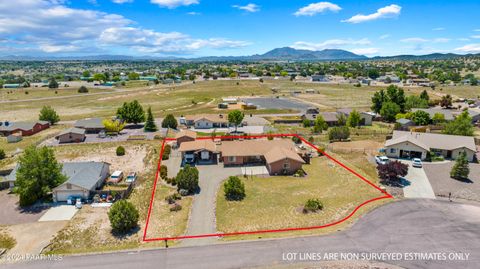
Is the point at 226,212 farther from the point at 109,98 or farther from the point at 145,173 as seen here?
the point at 109,98

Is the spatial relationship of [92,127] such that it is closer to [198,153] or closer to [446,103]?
[198,153]

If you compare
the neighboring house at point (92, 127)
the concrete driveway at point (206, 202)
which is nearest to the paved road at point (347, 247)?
the concrete driveway at point (206, 202)

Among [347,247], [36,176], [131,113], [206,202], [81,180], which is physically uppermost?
[131,113]

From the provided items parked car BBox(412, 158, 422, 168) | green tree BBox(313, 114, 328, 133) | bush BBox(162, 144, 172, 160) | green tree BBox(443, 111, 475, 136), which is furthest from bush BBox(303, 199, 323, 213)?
green tree BBox(443, 111, 475, 136)

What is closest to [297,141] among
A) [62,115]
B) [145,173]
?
[145,173]

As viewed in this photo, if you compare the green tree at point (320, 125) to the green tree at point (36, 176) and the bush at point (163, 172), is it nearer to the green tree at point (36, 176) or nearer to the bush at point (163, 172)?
the bush at point (163, 172)

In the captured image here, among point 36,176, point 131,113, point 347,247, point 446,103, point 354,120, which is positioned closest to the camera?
point 347,247

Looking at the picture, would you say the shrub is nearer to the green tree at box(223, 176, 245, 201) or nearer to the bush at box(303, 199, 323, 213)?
the green tree at box(223, 176, 245, 201)

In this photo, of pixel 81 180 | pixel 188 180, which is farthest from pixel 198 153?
pixel 81 180
